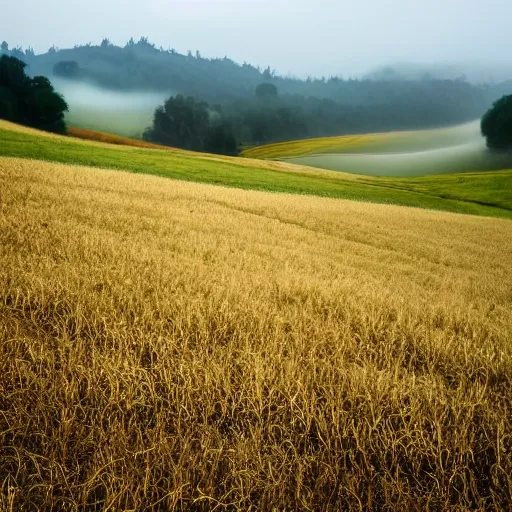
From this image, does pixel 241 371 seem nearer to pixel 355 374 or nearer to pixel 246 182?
pixel 355 374

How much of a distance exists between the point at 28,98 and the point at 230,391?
271 ft

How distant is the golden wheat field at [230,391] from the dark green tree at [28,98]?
248ft

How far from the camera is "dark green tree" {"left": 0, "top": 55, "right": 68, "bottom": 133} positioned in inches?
2662

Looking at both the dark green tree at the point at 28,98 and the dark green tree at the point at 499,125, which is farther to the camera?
the dark green tree at the point at 499,125

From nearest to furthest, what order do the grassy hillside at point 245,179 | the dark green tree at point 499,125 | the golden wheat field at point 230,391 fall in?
the golden wheat field at point 230,391, the grassy hillside at point 245,179, the dark green tree at point 499,125

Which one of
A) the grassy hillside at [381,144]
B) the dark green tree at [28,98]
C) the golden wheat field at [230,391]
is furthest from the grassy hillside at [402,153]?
the golden wheat field at [230,391]

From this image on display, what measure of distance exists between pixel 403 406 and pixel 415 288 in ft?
17.6

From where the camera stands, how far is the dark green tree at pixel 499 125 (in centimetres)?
8462

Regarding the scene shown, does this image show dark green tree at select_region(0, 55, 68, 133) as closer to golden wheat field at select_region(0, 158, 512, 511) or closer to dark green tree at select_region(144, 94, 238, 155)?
dark green tree at select_region(144, 94, 238, 155)

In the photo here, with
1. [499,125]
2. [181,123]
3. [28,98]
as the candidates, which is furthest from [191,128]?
[499,125]

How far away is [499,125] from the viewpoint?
8594cm

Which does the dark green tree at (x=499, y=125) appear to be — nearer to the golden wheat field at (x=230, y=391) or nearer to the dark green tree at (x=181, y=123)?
the dark green tree at (x=181, y=123)

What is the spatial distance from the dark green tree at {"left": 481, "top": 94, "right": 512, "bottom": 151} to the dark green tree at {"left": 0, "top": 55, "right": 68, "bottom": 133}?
9118 cm

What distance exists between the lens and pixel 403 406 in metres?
2.66
